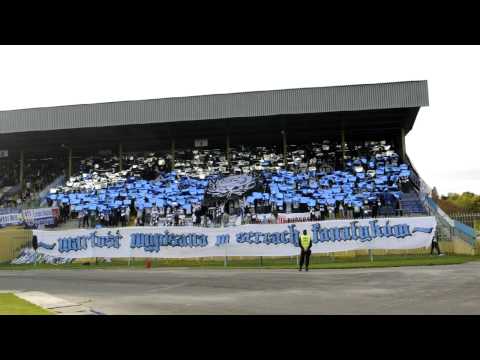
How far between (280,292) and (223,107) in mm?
23018

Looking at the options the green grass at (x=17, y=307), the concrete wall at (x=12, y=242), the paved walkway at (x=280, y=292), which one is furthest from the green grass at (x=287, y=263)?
the green grass at (x=17, y=307)

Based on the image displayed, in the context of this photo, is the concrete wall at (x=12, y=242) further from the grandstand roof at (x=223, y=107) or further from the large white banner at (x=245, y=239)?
the grandstand roof at (x=223, y=107)

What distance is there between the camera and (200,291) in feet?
40.9

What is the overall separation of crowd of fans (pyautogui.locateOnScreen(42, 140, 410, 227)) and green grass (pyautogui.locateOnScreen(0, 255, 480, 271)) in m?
4.24

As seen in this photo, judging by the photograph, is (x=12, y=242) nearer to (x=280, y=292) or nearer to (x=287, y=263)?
(x=287, y=263)

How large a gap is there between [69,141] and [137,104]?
28.7 ft

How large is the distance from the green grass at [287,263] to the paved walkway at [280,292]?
5.73 ft

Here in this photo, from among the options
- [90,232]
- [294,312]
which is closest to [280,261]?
[90,232]

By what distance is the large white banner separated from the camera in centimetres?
2064

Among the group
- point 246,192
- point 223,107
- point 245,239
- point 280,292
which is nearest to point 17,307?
point 280,292

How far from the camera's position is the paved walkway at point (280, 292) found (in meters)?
9.22
